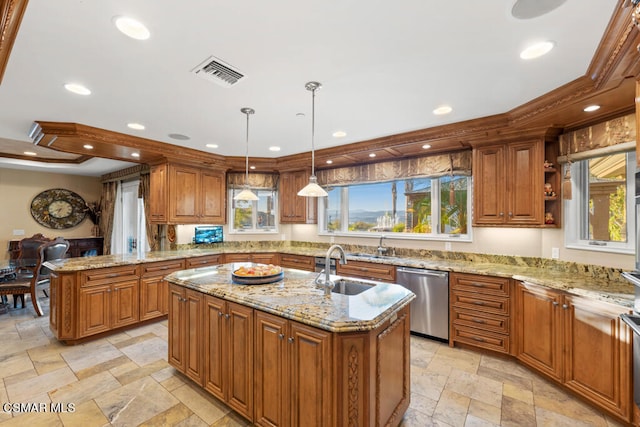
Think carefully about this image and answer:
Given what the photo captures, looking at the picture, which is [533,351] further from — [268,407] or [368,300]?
[268,407]

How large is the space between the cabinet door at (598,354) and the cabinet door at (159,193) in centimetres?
509

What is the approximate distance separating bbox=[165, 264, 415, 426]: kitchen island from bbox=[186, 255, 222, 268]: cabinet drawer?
1946mm

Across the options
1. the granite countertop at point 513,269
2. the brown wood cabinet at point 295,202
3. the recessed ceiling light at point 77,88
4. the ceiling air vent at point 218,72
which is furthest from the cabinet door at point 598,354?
the recessed ceiling light at point 77,88

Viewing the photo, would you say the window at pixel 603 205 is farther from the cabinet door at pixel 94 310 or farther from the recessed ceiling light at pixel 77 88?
the cabinet door at pixel 94 310

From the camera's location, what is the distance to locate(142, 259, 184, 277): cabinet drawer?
151 inches

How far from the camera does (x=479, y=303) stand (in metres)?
3.04

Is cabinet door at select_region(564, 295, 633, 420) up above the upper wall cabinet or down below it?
below

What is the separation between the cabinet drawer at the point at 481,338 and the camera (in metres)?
2.94

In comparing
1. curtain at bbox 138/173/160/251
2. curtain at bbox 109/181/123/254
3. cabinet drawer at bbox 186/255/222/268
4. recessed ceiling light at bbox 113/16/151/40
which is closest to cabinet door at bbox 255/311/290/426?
recessed ceiling light at bbox 113/16/151/40

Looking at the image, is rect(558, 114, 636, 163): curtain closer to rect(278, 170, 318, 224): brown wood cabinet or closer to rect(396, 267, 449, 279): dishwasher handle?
rect(396, 267, 449, 279): dishwasher handle

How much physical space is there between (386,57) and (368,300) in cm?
168

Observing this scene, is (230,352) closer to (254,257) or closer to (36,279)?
(254,257)

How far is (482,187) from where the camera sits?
10.8 ft
